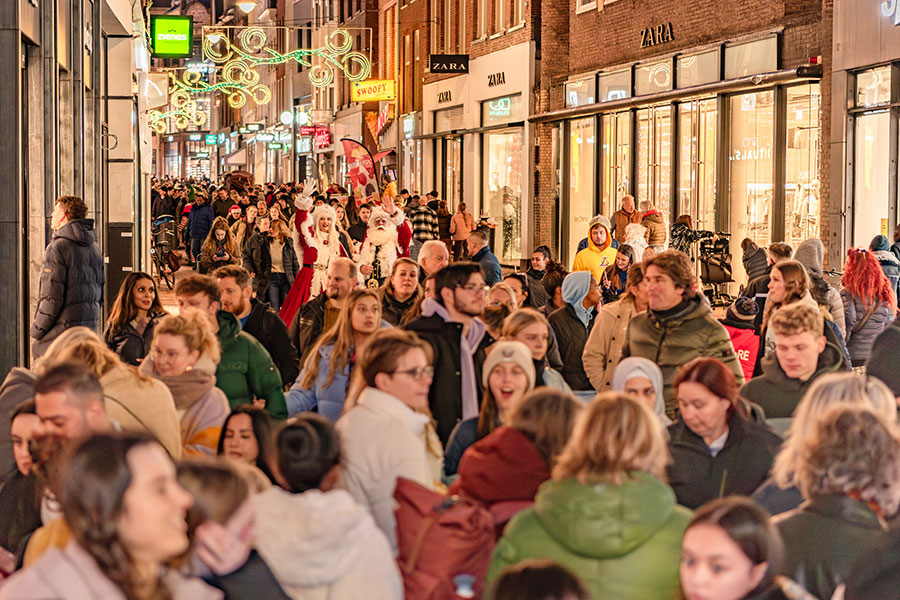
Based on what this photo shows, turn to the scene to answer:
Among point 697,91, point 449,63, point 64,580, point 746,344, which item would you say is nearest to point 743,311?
point 746,344

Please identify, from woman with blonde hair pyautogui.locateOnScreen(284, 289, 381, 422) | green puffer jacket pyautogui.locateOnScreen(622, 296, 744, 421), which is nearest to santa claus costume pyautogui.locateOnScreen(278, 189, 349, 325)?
woman with blonde hair pyautogui.locateOnScreen(284, 289, 381, 422)

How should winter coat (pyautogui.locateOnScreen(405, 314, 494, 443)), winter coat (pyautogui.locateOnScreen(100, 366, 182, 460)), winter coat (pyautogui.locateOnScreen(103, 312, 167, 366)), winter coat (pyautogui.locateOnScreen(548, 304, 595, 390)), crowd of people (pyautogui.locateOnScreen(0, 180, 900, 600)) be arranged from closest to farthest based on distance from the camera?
crowd of people (pyautogui.locateOnScreen(0, 180, 900, 600)) < winter coat (pyautogui.locateOnScreen(100, 366, 182, 460)) < winter coat (pyautogui.locateOnScreen(405, 314, 494, 443)) < winter coat (pyautogui.locateOnScreen(103, 312, 167, 366)) < winter coat (pyautogui.locateOnScreen(548, 304, 595, 390))

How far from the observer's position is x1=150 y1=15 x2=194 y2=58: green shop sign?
34.7 m

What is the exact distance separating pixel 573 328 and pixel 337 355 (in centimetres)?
288

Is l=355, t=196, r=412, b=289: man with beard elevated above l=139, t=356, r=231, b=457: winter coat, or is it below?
above

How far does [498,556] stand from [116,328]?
5890mm

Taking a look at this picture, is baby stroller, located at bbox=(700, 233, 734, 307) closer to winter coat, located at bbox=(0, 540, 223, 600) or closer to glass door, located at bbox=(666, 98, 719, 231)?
glass door, located at bbox=(666, 98, 719, 231)

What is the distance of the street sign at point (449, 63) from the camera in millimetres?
39344

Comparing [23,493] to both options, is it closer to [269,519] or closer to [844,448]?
[269,519]

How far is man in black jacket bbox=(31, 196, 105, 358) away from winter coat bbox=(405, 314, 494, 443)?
494 cm

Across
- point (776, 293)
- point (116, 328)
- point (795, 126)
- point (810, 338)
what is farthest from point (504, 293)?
point (795, 126)

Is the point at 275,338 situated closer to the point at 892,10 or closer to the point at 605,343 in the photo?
the point at 605,343

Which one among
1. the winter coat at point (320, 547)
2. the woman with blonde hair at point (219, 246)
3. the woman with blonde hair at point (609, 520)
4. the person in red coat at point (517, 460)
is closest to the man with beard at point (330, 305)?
the person in red coat at point (517, 460)

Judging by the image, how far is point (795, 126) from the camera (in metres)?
23.1
